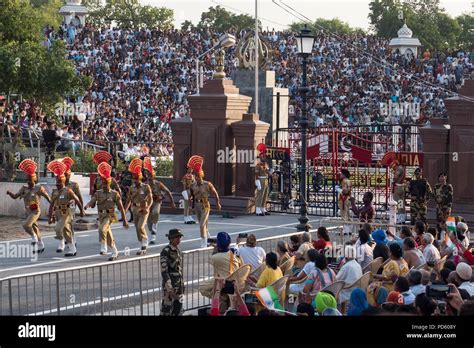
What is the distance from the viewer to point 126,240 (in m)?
26.0

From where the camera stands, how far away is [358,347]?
858cm

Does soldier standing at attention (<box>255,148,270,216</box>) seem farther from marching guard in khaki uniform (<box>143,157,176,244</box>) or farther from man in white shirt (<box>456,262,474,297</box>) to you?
man in white shirt (<box>456,262,474,297</box>)

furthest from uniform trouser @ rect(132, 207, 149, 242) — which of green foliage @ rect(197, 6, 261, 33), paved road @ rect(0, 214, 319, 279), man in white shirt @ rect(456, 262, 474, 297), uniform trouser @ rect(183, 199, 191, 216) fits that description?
green foliage @ rect(197, 6, 261, 33)

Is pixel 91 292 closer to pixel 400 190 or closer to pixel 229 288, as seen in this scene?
pixel 229 288

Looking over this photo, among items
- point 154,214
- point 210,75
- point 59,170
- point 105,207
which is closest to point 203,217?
point 154,214

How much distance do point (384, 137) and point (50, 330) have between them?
3318cm

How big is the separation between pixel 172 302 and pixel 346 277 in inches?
89.8

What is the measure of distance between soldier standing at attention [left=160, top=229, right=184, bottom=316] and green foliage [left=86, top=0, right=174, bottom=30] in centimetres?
7698

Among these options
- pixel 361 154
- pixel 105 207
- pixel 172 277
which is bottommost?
pixel 172 277

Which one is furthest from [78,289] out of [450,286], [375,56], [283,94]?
[375,56]

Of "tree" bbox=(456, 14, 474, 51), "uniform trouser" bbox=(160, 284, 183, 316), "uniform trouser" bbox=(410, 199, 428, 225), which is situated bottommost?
"uniform trouser" bbox=(160, 284, 183, 316)

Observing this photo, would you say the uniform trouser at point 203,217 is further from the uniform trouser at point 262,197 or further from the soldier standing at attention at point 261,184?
the uniform trouser at point 262,197

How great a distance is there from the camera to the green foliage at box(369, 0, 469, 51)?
277 feet

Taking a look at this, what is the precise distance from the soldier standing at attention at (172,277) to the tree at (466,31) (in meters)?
78.8
